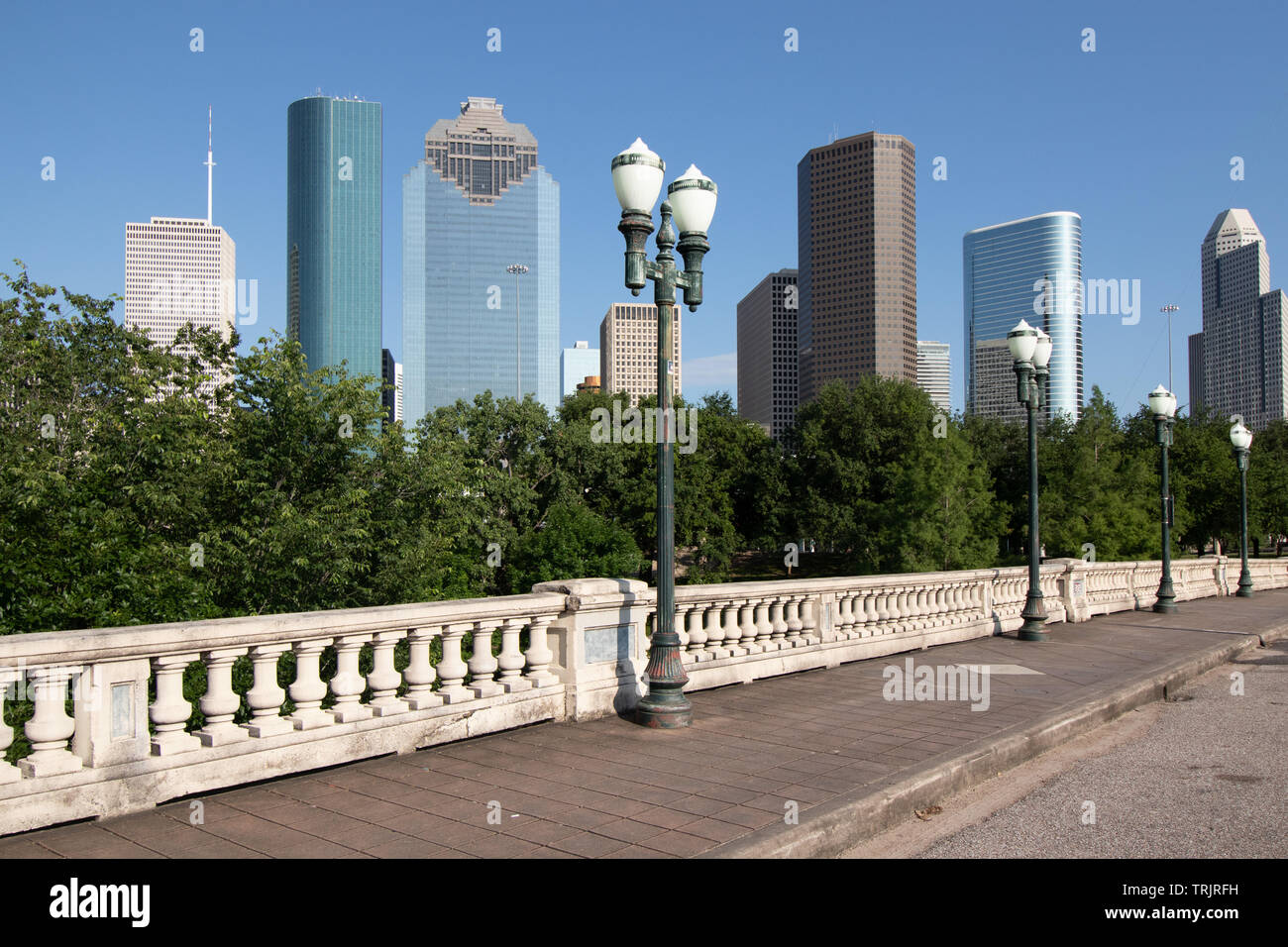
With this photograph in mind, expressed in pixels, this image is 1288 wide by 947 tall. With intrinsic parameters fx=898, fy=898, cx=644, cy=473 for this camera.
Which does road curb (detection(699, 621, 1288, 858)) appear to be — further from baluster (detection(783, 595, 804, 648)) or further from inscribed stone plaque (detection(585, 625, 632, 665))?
baluster (detection(783, 595, 804, 648))

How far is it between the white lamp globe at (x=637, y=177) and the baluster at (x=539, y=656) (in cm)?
362

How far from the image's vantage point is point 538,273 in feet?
627

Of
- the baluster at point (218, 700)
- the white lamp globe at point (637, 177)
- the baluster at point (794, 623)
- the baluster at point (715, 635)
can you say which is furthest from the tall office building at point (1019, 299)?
the baluster at point (218, 700)

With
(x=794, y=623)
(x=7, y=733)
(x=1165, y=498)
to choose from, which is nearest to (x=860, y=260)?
(x=1165, y=498)

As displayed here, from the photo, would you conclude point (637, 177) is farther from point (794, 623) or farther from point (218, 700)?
point (794, 623)

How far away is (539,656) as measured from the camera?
294 inches

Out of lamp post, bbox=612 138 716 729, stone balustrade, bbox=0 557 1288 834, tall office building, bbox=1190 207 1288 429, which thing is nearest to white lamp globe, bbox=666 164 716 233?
lamp post, bbox=612 138 716 729

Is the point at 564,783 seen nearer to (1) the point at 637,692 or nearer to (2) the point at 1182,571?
(1) the point at 637,692

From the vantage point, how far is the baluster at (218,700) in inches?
214

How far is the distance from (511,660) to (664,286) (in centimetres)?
360

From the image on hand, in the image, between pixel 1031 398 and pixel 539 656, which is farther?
pixel 1031 398

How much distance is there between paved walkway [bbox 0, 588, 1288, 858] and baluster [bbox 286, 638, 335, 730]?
1.11 ft

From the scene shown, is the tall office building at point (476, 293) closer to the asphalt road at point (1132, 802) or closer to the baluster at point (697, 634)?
the baluster at point (697, 634)

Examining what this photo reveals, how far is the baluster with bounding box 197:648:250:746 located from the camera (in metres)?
5.44
